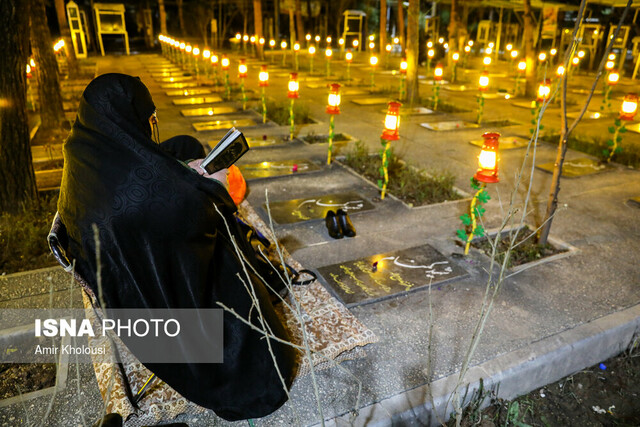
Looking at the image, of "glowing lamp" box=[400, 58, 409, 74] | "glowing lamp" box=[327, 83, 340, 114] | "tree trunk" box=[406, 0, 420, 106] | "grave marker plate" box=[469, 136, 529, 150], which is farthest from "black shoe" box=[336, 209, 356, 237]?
"glowing lamp" box=[400, 58, 409, 74]

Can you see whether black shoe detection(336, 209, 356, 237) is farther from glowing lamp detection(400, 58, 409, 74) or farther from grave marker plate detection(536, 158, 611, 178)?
glowing lamp detection(400, 58, 409, 74)

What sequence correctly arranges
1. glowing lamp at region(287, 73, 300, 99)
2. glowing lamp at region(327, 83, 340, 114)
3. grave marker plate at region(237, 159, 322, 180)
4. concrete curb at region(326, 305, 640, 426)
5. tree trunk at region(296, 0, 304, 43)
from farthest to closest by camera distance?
tree trunk at region(296, 0, 304, 43), glowing lamp at region(287, 73, 300, 99), grave marker plate at region(237, 159, 322, 180), glowing lamp at region(327, 83, 340, 114), concrete curb at region(326, 305, 640, 426)

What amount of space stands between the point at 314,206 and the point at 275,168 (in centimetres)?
143

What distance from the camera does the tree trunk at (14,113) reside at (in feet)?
12.9

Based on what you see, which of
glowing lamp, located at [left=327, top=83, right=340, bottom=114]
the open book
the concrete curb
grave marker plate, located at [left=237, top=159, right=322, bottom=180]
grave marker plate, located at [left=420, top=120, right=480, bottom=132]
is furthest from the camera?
grave marker plate, located at [left=420, top=120, right=480, bottom=132]

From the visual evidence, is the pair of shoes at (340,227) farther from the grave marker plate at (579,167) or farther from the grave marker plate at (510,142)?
the grave marker plate at (510,142)

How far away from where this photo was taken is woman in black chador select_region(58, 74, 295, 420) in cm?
196

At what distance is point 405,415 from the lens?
7.59 feet

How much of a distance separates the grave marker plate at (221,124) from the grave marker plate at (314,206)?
3776 millimetres

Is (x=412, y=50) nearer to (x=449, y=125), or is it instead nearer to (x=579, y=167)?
(x=449, y=125)

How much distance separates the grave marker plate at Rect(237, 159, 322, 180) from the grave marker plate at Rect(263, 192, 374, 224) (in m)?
0.95

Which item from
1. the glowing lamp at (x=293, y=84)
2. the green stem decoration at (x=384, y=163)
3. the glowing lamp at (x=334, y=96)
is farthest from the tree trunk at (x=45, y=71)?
the green stem decoration at (x=384, y=163)

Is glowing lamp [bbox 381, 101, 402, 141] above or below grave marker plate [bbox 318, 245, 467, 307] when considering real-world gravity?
above

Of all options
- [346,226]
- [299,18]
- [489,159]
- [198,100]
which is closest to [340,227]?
[346,226]
